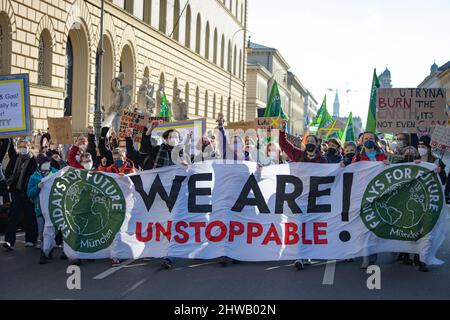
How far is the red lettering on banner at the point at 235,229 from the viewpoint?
31.0ft

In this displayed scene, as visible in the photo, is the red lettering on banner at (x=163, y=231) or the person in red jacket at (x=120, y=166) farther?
the person in red jacket at (x=120, y=166)

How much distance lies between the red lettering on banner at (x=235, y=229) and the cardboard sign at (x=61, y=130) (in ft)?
23.8

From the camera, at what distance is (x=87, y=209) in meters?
9.53

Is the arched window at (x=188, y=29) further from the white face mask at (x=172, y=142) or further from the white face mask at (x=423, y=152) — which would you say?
the white face mask at (x=172, y=142)

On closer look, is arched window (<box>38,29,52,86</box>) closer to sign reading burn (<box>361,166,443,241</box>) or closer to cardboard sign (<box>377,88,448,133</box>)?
cardboard sign (<box>377,88,448,133</box>)

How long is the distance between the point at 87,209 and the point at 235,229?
1909mm

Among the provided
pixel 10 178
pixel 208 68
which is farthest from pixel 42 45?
pixel 208 68

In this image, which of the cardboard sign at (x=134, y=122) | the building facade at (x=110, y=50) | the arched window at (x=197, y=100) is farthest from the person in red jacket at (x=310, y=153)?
the arched window at (x=197, y=100)

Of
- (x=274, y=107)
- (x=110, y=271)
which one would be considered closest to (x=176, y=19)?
(x=274, y=107)

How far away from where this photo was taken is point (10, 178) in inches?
440

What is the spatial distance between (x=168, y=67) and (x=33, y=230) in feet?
103

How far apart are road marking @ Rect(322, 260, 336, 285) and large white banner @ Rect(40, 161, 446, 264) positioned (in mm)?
196

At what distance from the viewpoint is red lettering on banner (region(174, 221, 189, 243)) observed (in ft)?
30.9

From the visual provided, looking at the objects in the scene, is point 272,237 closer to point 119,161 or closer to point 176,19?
point 119,161
